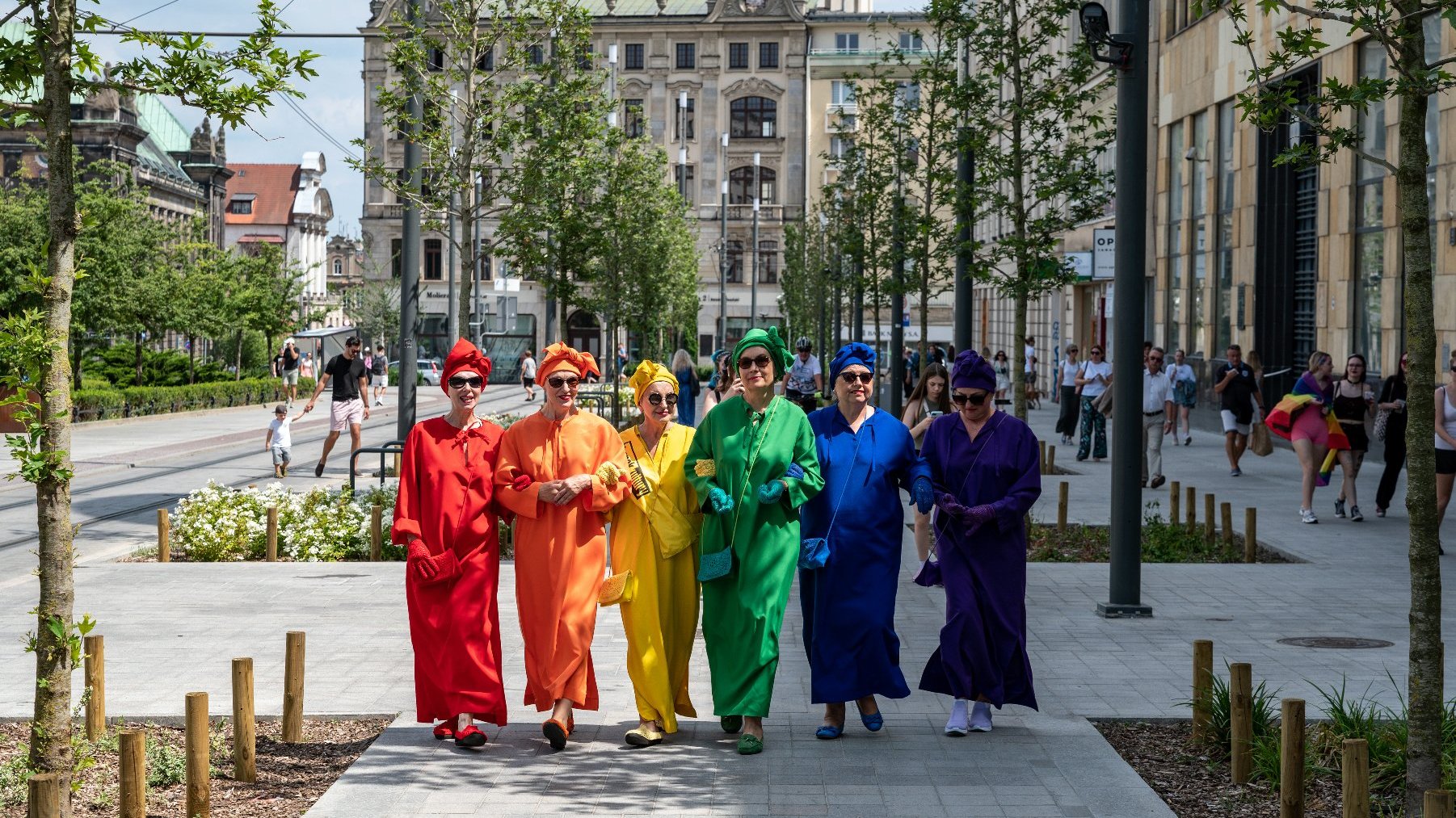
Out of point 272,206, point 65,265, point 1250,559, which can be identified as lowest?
point 1250,559

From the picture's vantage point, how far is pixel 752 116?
92.8 metres

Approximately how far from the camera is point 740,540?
7.48 metres

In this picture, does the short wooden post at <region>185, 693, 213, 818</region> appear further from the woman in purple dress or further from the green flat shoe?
the woman in purple dress

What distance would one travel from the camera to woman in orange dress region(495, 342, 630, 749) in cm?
746

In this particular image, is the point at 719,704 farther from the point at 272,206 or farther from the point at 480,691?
the point at 272,206

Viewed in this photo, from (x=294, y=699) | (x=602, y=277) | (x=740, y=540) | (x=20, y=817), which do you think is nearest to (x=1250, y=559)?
(x=740, y=540)

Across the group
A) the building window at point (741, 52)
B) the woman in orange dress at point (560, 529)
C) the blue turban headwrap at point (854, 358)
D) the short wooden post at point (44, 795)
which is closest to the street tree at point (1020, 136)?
the blue turban headwrap at point (854, 358)

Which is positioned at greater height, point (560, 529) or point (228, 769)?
point (560, 529)

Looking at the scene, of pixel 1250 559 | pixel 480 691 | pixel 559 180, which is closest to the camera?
pixel 480 691

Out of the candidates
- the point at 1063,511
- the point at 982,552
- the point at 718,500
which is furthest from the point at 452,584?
the point at 1063,511

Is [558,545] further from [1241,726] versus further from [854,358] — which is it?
[1241,726]

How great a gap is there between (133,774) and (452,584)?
1.93m

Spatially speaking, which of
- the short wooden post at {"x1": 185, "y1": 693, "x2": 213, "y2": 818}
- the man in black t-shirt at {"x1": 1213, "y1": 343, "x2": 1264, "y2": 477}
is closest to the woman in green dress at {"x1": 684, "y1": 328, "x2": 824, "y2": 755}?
the short wooden post at {"x1": 185, "y1": 693, "x2": 213, "y2": 818}

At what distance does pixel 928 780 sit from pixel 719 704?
1.01m
